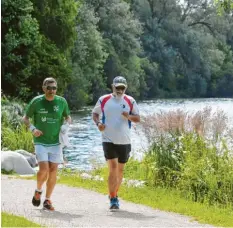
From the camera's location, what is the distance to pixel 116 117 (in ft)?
32.6

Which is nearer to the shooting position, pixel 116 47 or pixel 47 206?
pixel 47 206

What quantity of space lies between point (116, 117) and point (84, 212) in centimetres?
140

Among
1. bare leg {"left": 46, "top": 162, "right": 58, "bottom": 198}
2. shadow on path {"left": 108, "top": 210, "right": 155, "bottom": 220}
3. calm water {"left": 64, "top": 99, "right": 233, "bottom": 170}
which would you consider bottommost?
calm water {"left": 64, "top": 99, "right": 233, "bottom": 170}

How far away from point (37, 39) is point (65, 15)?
515cm

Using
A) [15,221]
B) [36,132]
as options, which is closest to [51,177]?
[36,132]

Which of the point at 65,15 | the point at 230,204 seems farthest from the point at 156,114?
the point at 65,15

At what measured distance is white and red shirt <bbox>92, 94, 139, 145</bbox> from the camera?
9.95 metres

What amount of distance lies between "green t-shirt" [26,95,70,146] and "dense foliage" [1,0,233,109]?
28.1 feet

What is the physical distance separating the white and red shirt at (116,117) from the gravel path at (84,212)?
3.44ft

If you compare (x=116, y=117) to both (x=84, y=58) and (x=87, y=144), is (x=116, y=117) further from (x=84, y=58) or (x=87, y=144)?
(x=84, y=58)

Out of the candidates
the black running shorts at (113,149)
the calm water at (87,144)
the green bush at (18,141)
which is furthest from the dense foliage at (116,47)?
the black running shorts at (113,149)

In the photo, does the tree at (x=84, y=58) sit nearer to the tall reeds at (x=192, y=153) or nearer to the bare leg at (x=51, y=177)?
the tall reeds at (x=192, y=153)

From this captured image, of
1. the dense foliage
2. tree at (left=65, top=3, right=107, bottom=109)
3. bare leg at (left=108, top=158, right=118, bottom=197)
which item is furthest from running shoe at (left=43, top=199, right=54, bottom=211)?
tree at (left=65, top=3, right=107, bottom=109)

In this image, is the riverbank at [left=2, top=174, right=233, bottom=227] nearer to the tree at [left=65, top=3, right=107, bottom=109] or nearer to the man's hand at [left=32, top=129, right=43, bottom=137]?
the man's hand at [left=32, top=129, right=43, bottom=137]
